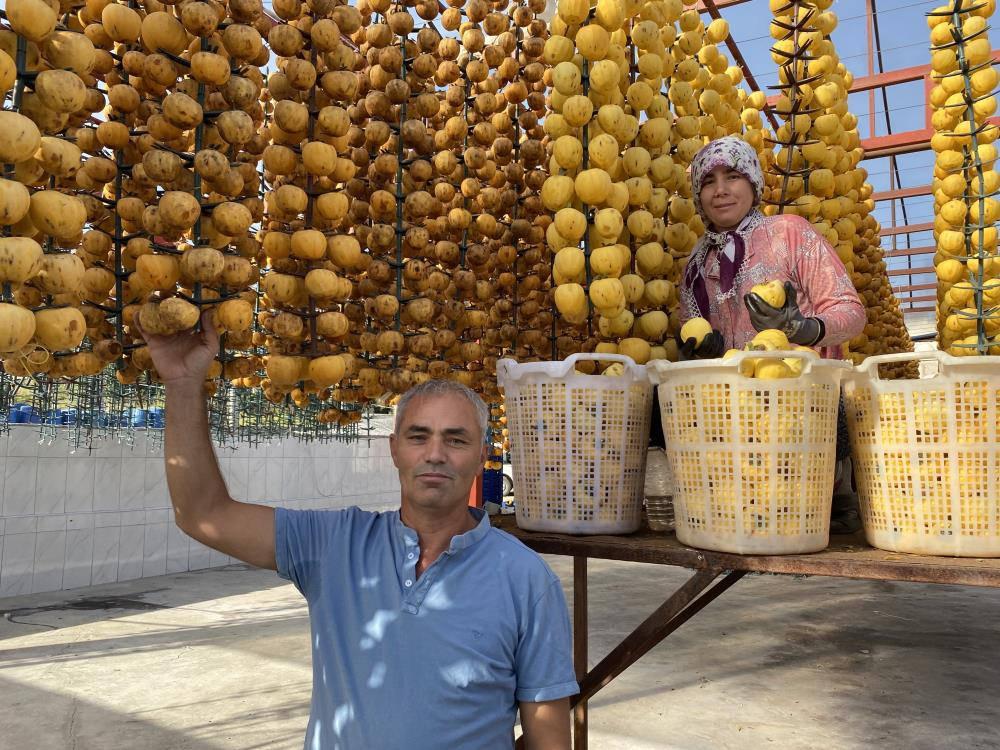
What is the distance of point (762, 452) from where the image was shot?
5.13ft

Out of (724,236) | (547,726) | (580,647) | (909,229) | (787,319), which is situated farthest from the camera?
(909,229)

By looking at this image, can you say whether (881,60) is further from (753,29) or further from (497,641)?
(497,641)

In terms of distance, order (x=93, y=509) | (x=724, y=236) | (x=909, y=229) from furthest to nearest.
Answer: (x=909, y=229) < (x=93, y=509) < (x=724, y=236)

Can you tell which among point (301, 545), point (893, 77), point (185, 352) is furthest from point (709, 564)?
point (893, 77)

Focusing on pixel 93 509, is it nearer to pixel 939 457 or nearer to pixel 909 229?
pixel 939 457

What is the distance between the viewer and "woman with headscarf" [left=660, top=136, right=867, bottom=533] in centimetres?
203

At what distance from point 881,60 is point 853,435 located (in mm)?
7515

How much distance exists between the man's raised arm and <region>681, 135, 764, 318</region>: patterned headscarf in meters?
1.42

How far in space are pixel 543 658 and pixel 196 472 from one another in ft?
2.40

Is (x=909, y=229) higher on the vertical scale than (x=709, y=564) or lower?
higher

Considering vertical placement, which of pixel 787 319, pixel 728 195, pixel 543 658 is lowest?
pixel 543 658

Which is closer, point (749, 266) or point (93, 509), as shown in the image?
point (749, 266)

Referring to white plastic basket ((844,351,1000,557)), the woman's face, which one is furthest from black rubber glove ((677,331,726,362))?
the woman's face

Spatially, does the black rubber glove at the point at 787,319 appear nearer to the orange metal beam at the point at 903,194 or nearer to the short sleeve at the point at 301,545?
the short sleeve at the point at 301,545
